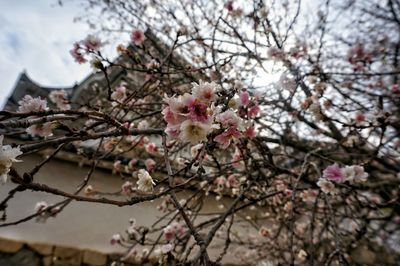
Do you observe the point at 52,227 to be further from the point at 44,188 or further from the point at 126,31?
the point at 44,188

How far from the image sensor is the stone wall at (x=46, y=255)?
3.66 m

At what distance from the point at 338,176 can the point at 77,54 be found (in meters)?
2.26

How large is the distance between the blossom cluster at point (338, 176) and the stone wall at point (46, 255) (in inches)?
85.0

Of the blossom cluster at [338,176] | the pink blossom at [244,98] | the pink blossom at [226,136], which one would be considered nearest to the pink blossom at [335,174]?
the blossom cluster at [338,176]

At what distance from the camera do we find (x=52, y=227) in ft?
13.9

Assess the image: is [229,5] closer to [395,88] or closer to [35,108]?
[395,88]

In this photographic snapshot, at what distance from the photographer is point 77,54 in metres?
2.63

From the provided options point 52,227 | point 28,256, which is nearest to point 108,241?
point 52,227

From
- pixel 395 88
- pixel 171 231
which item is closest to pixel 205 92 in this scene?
pixel 171 231

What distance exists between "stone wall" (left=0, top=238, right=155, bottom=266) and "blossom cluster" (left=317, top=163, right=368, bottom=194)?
2159 mm

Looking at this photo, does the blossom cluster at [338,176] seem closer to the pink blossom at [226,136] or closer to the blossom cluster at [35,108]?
the pink blossom at [226,136]

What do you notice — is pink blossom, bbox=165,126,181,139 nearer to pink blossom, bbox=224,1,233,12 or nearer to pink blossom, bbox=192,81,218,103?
pink blossom, bbox=192,81,218,103

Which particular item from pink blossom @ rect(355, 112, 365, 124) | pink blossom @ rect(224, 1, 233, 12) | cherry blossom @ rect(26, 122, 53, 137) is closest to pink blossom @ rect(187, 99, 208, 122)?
cherry blossom @ rect(26, 122, 53, 137)

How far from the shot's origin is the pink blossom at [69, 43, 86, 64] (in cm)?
257
